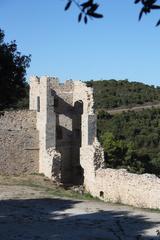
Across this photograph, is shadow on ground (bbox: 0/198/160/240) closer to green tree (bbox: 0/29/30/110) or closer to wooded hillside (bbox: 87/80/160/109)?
green tree (bbox: 0/29/30/110)

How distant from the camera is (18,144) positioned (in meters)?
22.3

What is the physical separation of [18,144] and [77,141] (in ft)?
8.60

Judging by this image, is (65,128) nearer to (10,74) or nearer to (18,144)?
(18,144)

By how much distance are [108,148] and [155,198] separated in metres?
19.0

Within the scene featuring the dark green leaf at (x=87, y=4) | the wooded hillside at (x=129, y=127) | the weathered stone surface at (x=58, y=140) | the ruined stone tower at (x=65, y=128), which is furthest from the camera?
the wooded hillside at (x=129, y=127)

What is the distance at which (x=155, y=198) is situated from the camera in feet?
58.0

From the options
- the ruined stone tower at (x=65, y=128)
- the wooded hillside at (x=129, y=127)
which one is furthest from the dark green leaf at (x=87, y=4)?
the wooded hillside at (x=129, y=127)

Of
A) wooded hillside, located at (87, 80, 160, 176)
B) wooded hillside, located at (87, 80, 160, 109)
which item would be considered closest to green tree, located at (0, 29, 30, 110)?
wooded hillside, located at (87, 80, 160, 176)

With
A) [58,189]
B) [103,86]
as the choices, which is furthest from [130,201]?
[103,86]

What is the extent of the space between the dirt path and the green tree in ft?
10.2

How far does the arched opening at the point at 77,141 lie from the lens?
76.0 feet

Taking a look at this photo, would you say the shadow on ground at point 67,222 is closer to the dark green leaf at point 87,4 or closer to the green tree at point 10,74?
the green tree at point 10,74

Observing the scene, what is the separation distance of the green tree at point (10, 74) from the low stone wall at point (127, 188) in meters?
6.40

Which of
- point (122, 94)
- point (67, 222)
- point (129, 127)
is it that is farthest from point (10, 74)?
point (122, 94)
